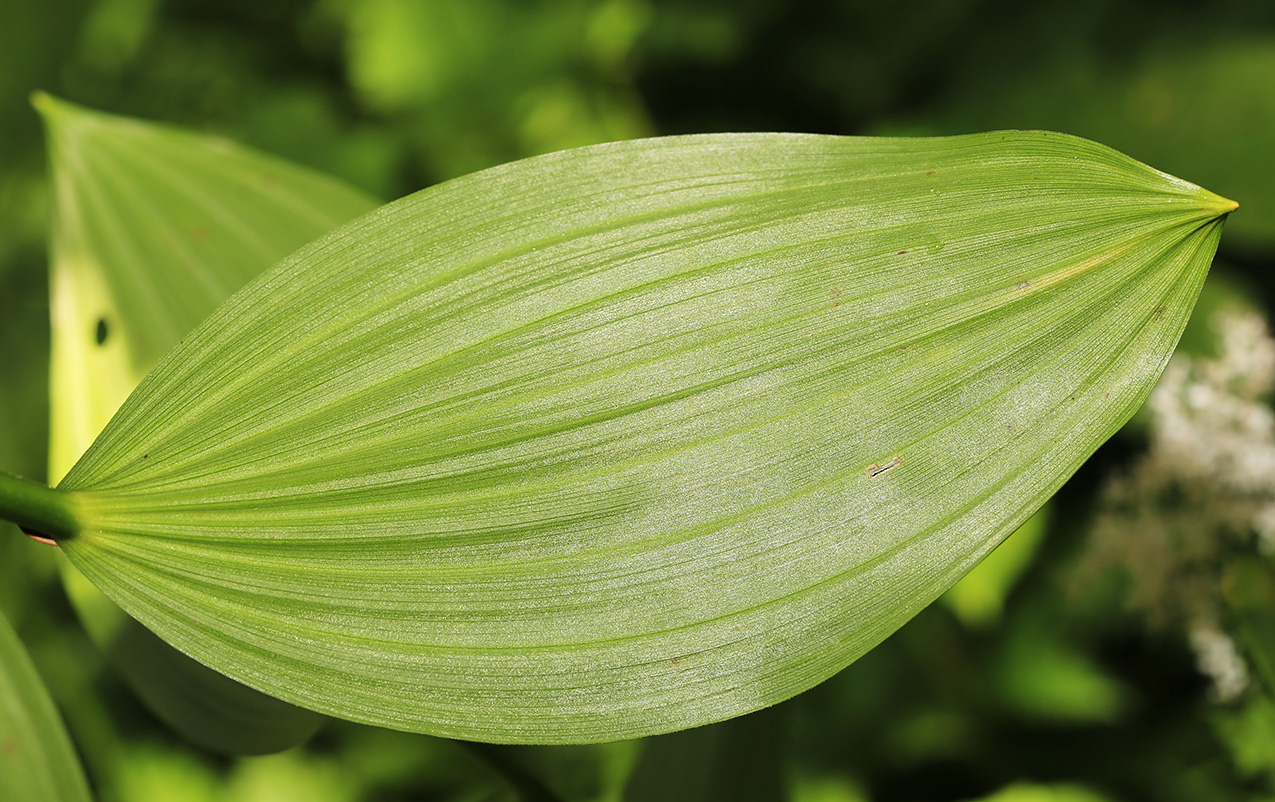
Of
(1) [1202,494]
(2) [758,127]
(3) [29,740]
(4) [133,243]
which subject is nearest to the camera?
(3) [29,740]

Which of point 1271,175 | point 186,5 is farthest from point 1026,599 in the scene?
point 186,5

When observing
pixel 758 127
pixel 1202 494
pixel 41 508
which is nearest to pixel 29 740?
pixel 41 508

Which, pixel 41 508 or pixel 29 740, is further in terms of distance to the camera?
pixel 29 740

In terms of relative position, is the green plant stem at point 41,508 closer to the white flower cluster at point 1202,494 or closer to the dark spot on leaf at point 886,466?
the dark spot on leaf at point 886,466

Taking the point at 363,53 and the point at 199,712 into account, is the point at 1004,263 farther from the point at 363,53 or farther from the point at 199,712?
the point at 363,53

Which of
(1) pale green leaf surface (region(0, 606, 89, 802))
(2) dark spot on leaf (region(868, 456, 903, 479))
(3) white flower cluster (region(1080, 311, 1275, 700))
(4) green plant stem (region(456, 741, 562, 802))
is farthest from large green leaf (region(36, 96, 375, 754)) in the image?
(3) white flower cluster (region(1080, 311, 1275, 700))

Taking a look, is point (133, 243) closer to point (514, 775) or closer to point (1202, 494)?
point (514, 775)
